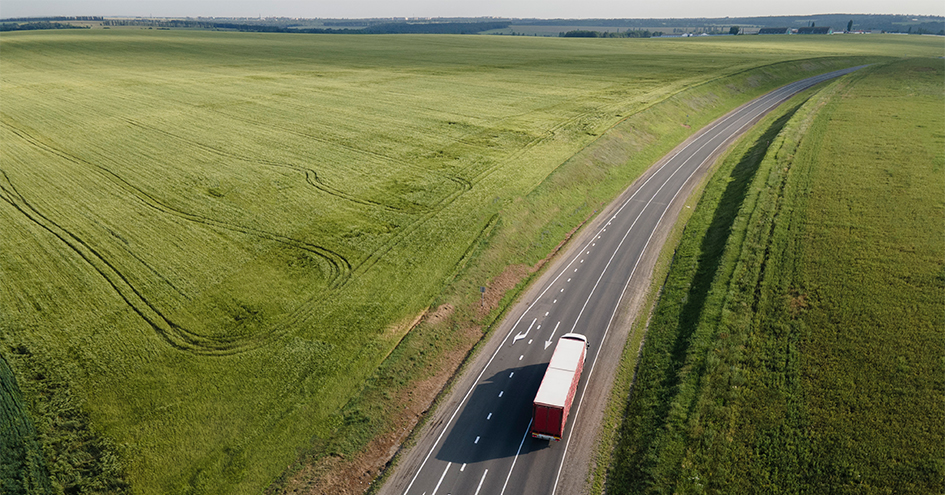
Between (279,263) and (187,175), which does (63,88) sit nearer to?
(187,175)

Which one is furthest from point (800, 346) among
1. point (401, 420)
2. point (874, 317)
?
point (401, 420)

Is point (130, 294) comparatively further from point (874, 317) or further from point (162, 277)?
point (874, 317)

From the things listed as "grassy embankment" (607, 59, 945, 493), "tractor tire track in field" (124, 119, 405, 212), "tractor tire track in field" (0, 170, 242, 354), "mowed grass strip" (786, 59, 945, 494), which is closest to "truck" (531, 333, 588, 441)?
"grassy embankment" (607, 59, 945, 493)

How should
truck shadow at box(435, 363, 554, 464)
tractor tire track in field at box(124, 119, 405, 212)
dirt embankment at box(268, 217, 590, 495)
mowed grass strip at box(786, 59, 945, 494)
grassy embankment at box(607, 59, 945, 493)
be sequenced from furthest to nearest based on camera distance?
tractor tire track in field at box(124, 119, 405, 212) → truck shadow at box(435, 363, 554, 464) → dirt embankment at box(268, 217, 590, 495) → grassy embankment at box(607, 59, 945, 493) → mowed grass strip at box(786, 59, 945, 494)

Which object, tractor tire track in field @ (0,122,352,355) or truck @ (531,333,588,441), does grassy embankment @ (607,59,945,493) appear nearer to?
truck @ (531,333,588,441)

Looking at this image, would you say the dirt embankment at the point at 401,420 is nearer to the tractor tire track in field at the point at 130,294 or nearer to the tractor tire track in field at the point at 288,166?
the tractor tire track in field at the point at 130,294

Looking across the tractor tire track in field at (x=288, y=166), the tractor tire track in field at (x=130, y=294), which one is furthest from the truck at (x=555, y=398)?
the tractor tire track in field at (x=288, y=166)

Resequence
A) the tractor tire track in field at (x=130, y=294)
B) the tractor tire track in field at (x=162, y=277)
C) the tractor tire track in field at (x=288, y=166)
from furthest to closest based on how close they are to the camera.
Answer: the tractor tire track in field at (x=288, y=166)
the tractor tire track in field at (x=162, y=277)
the tractor tire track in field at (x=130, y=294)

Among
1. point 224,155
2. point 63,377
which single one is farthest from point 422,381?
point 224,155
